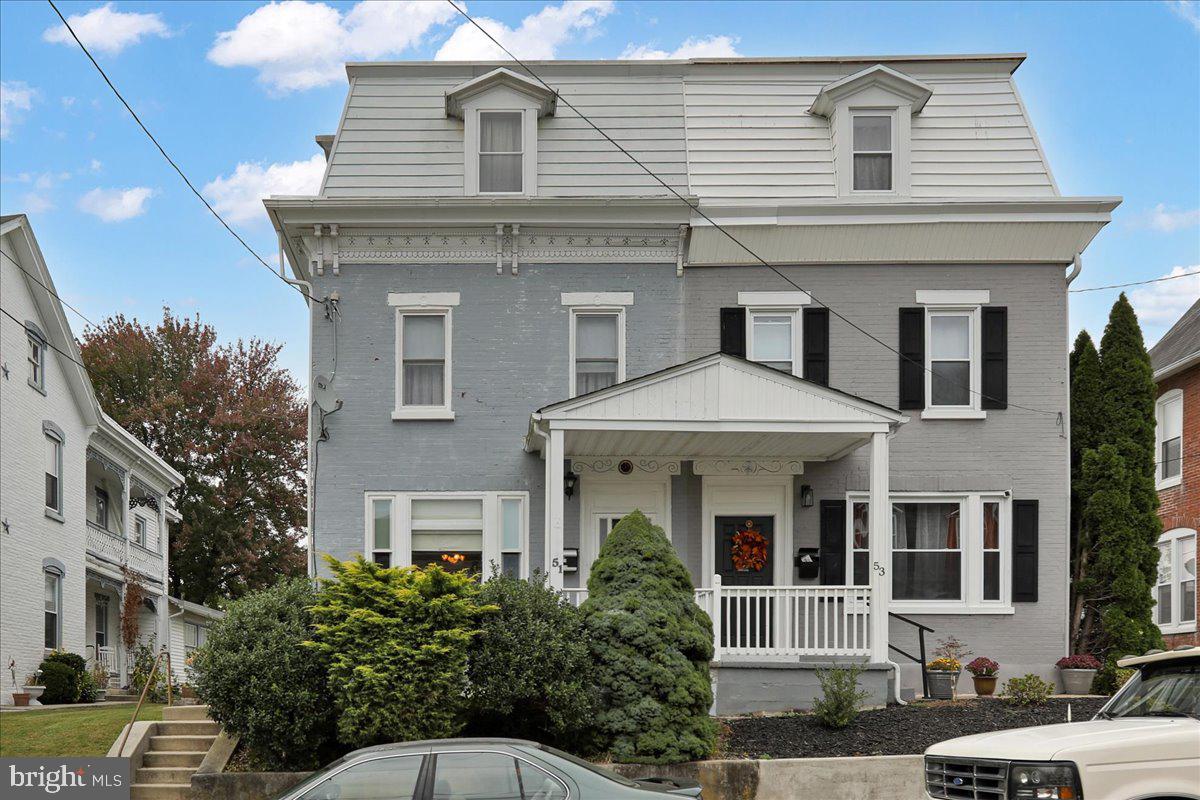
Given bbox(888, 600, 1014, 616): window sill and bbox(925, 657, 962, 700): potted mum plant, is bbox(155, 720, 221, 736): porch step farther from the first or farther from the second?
bbox(888, 600, 1014, 616): window sill

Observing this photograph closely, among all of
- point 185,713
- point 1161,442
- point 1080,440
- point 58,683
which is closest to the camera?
point 185,713

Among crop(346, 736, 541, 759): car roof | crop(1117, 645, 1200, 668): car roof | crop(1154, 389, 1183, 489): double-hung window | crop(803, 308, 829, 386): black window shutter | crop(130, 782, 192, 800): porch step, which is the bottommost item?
crop(130, 782, 192, 800): porch step

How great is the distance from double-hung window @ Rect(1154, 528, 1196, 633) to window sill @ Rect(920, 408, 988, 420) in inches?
416

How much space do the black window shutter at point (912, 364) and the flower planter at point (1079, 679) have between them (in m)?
4.24

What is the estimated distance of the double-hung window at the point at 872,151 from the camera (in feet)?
63.2

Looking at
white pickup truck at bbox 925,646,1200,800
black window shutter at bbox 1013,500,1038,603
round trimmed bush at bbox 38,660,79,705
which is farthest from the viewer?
round trimmed bush at bbox 38,660,79,705

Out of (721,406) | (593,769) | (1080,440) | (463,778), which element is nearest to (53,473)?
(721,406)

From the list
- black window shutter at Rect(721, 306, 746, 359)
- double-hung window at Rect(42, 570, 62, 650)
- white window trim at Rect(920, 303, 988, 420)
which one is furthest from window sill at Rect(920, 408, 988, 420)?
double-hung window at Rect(42, 570, 62, 650)

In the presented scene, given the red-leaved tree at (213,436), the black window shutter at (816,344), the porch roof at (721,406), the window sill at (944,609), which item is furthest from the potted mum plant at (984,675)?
the red-leaved tree at (213,436)

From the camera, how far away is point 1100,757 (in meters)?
8.11

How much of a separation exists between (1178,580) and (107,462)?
26.2m

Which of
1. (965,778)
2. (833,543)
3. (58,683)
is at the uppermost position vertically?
(833,543)

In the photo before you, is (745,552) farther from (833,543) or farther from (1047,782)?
(1047,782)

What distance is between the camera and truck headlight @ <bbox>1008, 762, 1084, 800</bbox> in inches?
319
